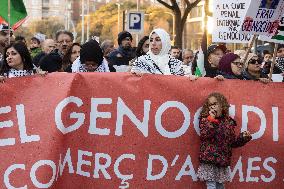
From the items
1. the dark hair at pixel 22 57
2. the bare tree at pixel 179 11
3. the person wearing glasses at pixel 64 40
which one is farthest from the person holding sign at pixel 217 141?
the bare tree at pixel 179 11

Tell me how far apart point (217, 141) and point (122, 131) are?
806 mm

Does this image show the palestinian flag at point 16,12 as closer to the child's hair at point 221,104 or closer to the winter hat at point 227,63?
the winter hat at point 227,63

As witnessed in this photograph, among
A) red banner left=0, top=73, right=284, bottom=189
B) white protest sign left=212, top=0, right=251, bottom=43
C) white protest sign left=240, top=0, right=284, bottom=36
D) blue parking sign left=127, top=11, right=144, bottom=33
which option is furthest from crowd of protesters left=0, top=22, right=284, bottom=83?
blue parking sign left=127, top=11, right=144, bottom=33

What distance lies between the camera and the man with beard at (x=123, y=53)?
917cm

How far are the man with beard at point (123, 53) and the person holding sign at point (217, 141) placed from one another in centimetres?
341

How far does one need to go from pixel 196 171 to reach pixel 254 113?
759 millimetres

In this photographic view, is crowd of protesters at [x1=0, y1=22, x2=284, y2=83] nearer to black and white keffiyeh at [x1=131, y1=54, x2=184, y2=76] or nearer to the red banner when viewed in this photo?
black and white keffiyeh at [x1=131, y1=54, x2=184, y2=76]

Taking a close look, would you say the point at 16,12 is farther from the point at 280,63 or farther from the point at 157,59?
the point at 280,63

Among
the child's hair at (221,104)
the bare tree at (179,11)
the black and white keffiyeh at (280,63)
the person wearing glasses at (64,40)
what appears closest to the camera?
the child's hair at (221,104)

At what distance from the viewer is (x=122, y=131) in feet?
19.1

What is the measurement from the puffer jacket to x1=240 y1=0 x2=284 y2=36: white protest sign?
1241mm

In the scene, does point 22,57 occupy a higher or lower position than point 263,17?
lower

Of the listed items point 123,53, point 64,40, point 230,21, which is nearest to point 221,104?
point 230,21

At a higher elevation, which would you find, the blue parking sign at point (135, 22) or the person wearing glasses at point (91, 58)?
the blue parking sign at point (135, 22)
